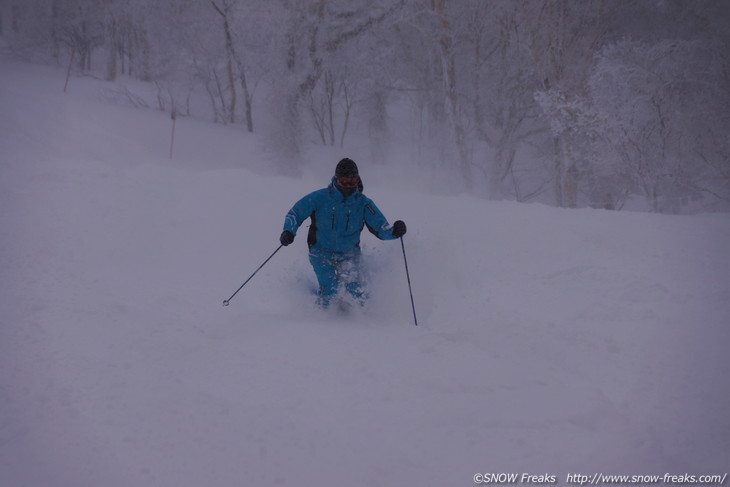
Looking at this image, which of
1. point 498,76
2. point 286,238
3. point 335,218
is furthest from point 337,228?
point 498,76

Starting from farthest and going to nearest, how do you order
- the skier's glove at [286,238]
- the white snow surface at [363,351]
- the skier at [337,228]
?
the skier at [337,228]
the skier's glove at [286,238]
the white snow surface at [363,351]

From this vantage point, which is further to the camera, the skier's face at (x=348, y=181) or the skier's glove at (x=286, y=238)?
the skier's face at (x=348, y=181)

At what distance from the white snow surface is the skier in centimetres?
42

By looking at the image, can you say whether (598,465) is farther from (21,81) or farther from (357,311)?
(21,81)

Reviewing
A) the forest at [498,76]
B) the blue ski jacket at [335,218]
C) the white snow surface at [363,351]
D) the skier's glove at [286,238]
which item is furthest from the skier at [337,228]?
the forest at [498,76]

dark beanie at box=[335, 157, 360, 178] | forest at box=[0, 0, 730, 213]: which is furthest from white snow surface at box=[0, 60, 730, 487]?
forest at box=[0, 0, 730, 213]

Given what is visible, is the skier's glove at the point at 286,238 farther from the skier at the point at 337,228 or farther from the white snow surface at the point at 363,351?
the white snow surface at the point at 363,351

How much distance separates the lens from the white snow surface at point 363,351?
2135 millimetres

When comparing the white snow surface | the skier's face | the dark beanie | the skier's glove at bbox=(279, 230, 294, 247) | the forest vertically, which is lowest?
the white snow surface

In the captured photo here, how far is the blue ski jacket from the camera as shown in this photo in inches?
184

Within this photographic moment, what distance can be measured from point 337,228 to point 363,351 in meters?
1.71

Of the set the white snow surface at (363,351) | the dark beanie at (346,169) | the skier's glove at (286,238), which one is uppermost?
the dark beanie at (346,169)

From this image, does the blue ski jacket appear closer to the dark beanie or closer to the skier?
the skier

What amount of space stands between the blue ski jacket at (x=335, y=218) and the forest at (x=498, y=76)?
1204 centimetres
